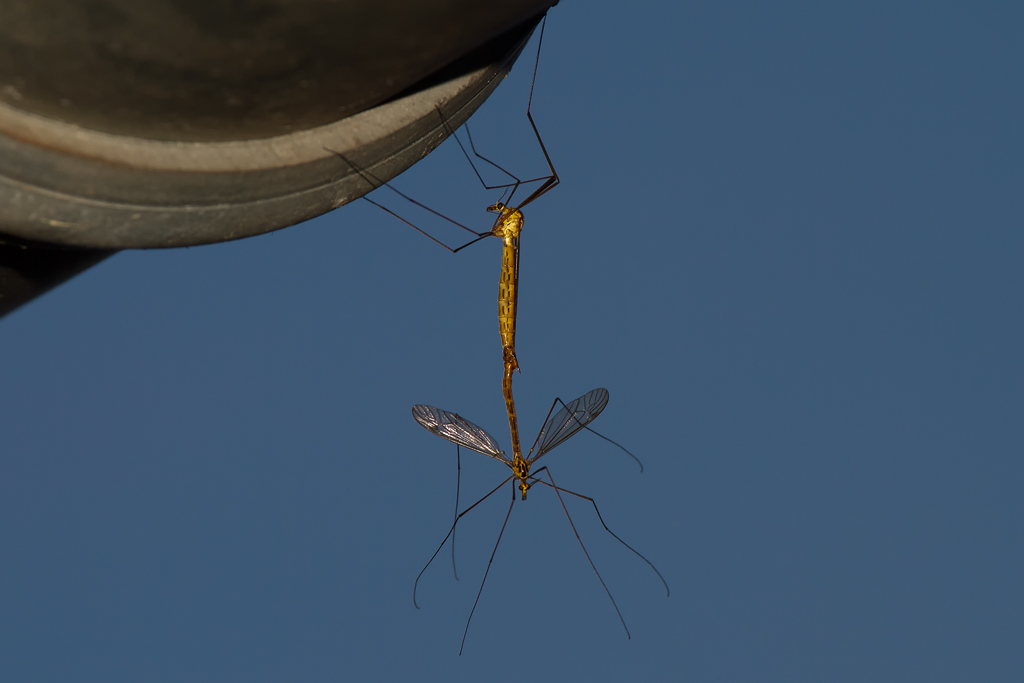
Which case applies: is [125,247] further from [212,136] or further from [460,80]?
[460,80]

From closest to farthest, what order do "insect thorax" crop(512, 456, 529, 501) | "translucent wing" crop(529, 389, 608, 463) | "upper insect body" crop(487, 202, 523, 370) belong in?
"upper insect body" crop(487, 202, 523, 370) < "translucent wing" crop(529, 389, 608, 463) < "insect thorax" crop(512, 456, 529, 501)

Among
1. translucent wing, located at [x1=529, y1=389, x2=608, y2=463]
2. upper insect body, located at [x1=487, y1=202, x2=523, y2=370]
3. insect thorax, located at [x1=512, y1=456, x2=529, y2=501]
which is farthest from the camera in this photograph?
insect thorax, located at [x1=512, y1=456, x2=529, y2=501]

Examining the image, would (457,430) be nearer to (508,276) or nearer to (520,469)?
(520,469)

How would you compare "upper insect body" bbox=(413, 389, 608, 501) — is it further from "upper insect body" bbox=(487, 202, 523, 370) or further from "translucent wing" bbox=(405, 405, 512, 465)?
"upper insect body" bbox=(487, 202, 523, 370)

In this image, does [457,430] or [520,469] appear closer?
[457,430]

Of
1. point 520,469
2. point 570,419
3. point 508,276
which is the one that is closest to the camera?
point 508,276

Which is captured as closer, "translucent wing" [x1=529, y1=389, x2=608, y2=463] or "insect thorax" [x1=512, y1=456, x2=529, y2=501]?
"translucent wing" [x1=529, y1=389, x2=608, y2=463]

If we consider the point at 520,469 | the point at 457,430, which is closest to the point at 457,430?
the point at 457,430

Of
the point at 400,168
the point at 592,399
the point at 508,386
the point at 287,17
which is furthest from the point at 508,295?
the point at 287,17

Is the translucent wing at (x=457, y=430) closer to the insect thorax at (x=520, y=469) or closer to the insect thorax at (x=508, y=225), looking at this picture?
the insect thorax at (x=520, y=469)
